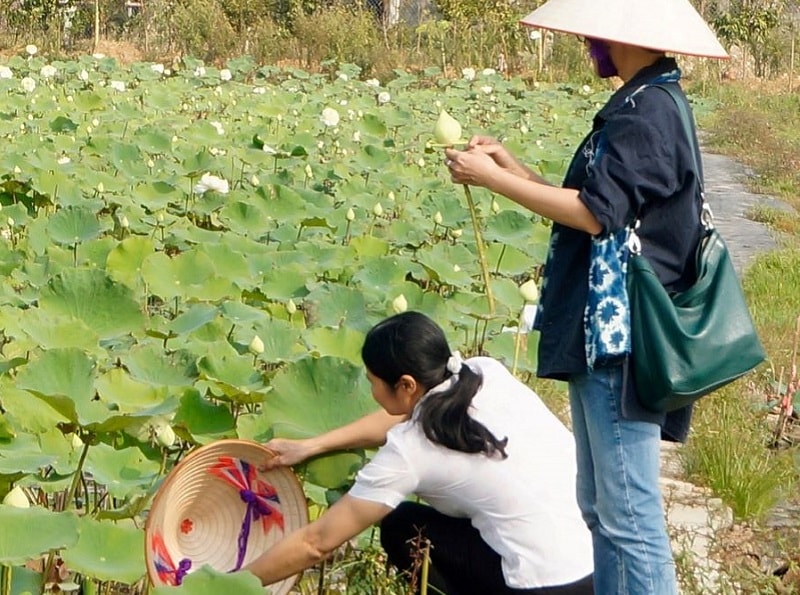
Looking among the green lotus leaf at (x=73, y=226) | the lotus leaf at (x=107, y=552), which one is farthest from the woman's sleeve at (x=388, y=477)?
the green lotus leaf at (x=73, y=226)

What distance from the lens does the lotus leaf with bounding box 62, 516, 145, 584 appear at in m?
2.39

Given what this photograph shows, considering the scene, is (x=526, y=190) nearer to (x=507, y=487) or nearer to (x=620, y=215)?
(x=620, y=215)

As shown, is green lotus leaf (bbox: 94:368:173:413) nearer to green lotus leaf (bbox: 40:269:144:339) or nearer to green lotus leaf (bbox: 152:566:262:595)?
green lotus leaf (bbox: 40:269:144:339)

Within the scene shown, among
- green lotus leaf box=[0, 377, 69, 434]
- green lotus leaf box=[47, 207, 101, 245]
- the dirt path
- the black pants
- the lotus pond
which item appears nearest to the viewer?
the black pants

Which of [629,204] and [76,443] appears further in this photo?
[76,443]

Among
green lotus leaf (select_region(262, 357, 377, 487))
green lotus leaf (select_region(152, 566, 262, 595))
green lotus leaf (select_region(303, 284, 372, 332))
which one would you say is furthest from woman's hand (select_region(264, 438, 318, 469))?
green lotus leaf (select_region(303, 284, 372, 332))

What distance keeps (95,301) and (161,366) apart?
0.42m

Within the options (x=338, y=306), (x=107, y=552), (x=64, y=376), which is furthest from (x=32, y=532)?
(x=338, y=306)

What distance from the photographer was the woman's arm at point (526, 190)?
2316 millimetres

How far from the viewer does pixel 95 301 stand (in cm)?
365

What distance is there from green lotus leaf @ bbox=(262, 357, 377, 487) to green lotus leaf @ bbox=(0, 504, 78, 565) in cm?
79

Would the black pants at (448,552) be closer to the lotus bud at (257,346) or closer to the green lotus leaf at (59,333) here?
the lotus bud at (257,346)

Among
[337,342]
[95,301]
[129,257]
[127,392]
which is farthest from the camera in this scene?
[129,257]

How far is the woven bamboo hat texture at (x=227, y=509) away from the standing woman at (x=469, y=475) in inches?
3.0
